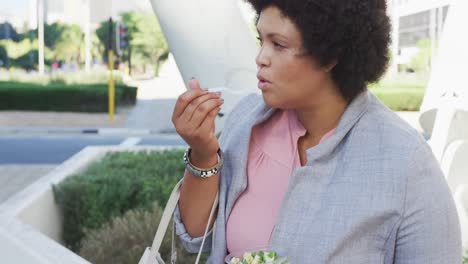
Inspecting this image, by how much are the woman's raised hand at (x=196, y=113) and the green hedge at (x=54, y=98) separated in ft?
74.1

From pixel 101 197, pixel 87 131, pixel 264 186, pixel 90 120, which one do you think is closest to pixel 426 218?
pixel 264 186

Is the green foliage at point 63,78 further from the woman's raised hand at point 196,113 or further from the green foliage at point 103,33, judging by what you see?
the woman's raised hand at point 196,113

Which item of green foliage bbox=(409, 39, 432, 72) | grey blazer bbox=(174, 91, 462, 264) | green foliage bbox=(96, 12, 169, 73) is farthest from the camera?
green foliage bbox=(96, 12, 169, 73)

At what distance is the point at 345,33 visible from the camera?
180 centimetres

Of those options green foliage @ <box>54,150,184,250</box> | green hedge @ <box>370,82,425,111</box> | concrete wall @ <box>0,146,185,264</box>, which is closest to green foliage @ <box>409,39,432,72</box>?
green hedge @ <box>370,82,425,111</box>

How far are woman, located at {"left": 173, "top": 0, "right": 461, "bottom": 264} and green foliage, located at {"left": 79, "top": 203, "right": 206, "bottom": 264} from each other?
8.46 feet

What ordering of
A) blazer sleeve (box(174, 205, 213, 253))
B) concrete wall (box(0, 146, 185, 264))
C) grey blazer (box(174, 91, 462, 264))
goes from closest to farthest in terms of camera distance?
1. grey blazer (box(174, 91, 462, 264))
2. blazer sleeve (box(174, 205, 213, 253))
3. concrete wall (box(0, 146, 185, 264))

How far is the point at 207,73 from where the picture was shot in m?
5.50

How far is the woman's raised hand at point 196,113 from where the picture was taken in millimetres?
1766

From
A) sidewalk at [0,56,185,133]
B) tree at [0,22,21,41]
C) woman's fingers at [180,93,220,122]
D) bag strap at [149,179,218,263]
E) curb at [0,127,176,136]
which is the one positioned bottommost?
tree at [0,22,21,41]

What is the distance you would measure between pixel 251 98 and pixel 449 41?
3.11 meters

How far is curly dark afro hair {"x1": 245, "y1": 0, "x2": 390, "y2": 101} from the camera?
178 centimetres

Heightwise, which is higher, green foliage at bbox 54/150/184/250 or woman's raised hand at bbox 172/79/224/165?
woman's raised hand at bbox 172/79/224/165

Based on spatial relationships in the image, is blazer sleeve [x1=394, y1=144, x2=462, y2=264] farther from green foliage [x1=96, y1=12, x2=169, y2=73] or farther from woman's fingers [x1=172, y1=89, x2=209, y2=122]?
green foliage [x1=96, y1=12, x2=169, y2=73]
